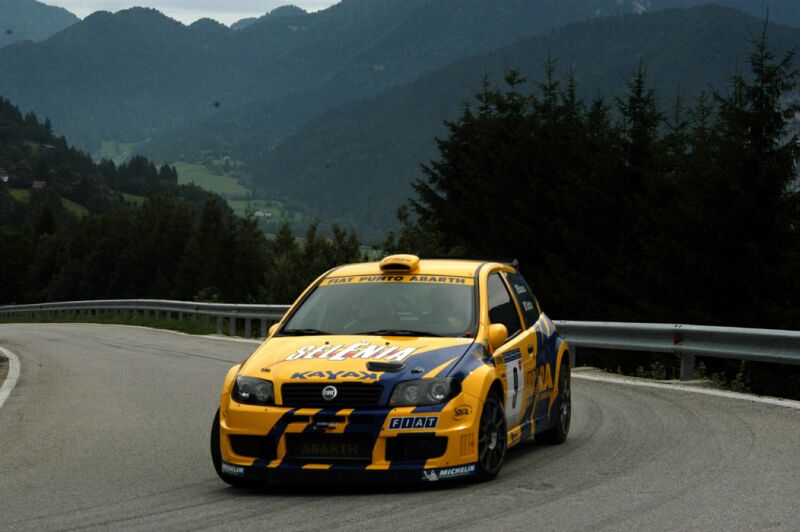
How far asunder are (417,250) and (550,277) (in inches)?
345

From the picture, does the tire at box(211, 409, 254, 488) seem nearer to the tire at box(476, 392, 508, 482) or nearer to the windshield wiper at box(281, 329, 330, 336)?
the windshield wiper at box(281, 329, 330, 336)

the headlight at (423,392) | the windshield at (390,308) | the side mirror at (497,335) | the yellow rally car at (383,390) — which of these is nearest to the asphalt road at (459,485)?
the yellow rally car at (383,390)

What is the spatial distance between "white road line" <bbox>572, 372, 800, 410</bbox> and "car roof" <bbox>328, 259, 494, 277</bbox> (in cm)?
395

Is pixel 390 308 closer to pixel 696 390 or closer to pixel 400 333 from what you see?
pixel 400 333

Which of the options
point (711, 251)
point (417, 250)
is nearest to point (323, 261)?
point (417, 250)

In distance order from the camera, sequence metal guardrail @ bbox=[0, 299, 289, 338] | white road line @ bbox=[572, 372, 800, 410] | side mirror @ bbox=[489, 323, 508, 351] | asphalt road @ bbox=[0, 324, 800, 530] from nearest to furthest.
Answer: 1. asphalt road @ bbox=[0, 324, 800, 530]
2. side mirror @ bbox=[489, 323, 508, 351]
3. white road line @ bbox=[572, 372, 800, 410]
4. metal guardrail @ bbox=[0, 299, 289, 338]

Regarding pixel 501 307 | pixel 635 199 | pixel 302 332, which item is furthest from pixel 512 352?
pixel 635 199

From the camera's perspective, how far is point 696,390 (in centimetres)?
1258

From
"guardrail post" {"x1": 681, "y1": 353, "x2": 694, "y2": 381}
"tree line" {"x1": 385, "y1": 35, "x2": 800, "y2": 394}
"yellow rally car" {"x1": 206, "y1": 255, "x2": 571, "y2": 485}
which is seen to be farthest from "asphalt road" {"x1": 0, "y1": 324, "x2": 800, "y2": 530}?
"tree line" {"x1": 385, "y1": 35, "x2": 800, "y2": 394}

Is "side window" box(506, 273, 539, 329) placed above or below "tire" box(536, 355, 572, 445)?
above

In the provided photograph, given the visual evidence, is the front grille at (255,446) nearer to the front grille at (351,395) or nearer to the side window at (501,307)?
the front grille at (351,395)

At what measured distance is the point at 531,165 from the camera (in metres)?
47.2

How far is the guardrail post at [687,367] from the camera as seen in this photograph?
13.8 m

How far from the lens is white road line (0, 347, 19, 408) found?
544 inches
